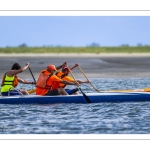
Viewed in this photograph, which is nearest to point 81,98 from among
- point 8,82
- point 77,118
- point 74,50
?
point 8,82

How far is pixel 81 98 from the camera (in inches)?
727

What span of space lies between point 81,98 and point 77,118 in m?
2.34

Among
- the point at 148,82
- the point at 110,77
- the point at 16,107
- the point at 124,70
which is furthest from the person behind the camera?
the point at 124,70

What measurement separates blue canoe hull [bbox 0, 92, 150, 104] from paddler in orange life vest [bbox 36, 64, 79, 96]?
0.67ft

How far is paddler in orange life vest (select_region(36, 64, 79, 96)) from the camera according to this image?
18078 millimetres

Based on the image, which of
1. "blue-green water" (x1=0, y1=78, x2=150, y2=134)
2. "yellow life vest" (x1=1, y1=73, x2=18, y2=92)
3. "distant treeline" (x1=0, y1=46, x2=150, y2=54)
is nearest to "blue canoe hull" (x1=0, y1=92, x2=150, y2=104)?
"blue-green water" (x1=0, y1=78, x2=150, y2=134)

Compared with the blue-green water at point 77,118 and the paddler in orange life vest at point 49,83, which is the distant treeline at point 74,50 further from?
the blue-green water at point 77,118

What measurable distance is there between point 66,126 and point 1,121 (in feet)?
5.91

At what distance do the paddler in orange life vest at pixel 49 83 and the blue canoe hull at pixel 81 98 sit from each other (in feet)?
0.67

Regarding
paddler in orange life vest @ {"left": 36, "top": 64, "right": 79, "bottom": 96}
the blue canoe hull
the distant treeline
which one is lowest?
the blue canoe hull

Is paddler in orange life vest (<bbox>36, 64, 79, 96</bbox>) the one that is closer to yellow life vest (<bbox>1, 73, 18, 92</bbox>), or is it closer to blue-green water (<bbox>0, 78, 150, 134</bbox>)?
blue-green water (<bbox>0, 78, 150, 134</bbox>)
